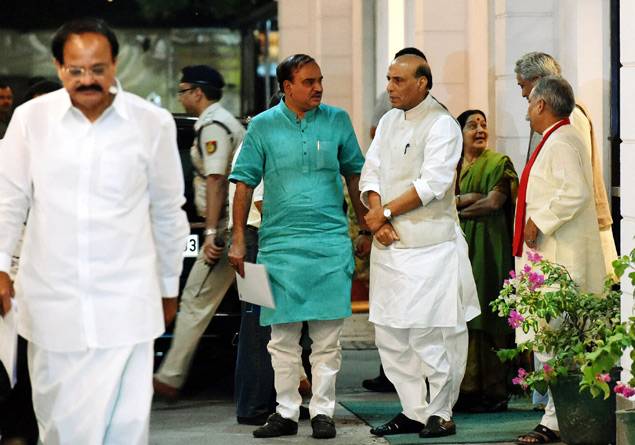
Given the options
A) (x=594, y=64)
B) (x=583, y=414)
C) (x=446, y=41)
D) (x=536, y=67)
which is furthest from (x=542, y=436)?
(x=446, y=41)

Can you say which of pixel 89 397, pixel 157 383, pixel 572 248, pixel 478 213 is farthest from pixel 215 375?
pixel 89 397

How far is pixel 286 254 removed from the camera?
9461 millimetres

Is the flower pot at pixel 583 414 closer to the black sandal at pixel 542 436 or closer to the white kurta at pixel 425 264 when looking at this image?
the black sandal at pixel 542 436

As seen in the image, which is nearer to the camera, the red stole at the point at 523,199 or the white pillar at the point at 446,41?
the red stole at the point at 523,199

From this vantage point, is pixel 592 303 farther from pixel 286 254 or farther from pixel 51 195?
pixel 51 195

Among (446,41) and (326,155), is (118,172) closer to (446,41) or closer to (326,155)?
(326,155)

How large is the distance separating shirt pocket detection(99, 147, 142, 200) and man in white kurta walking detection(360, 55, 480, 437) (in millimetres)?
2821

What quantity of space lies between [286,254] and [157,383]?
155 centimetres

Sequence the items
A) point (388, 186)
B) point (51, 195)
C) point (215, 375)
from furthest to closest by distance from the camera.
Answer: point (215, 375) < point (388, 186) < point (51, 195)

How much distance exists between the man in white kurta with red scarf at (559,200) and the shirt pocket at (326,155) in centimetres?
110

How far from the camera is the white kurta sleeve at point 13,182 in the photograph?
6.74 metres

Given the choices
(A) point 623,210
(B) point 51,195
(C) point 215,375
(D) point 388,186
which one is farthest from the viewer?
(C) point 215,375

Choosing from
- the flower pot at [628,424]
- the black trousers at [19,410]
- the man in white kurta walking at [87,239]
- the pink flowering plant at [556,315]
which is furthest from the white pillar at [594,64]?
the man in white kurta walking at [87,239]

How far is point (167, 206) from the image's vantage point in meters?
6.90
